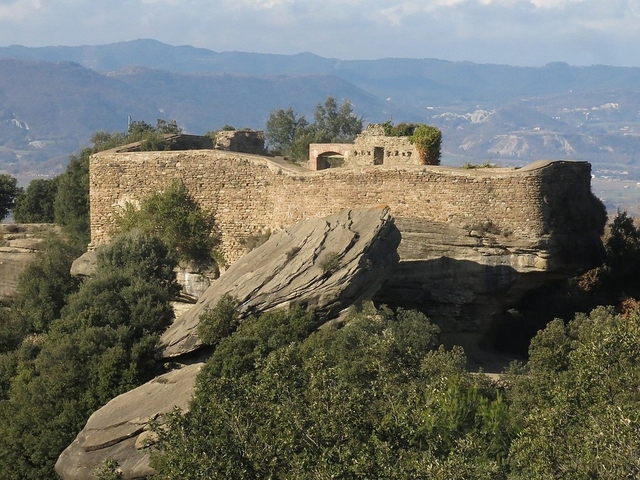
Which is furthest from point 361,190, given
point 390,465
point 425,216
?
point 390,465

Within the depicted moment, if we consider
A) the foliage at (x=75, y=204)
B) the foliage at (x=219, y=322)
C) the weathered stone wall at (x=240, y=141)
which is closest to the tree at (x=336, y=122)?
the weathered stone wall at (x=240, y=141)

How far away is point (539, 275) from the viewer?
2875cm

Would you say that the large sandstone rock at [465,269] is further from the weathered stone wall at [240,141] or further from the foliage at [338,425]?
the weathered stone wall at [240,141]

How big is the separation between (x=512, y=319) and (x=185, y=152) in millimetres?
10841

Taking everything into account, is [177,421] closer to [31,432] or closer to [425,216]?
[31,432]

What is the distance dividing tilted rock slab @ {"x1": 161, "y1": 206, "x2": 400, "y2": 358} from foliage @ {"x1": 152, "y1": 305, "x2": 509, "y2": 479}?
5487 mm

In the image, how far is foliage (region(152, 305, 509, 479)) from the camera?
15531 millimetres

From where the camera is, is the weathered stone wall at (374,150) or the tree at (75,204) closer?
the weathered stone wall at (374,150)

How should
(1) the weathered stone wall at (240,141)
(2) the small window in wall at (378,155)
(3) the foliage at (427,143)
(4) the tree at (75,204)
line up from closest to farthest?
(3) the foliage at (427,143) < (2) the small window in wall at (378,155) < (4) the tree at (75,204) < (1) the weathered stone wall at (240,141)

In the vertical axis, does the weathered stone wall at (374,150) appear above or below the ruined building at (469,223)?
above

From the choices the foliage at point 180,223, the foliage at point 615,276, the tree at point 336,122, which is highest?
the tree at point 336,122

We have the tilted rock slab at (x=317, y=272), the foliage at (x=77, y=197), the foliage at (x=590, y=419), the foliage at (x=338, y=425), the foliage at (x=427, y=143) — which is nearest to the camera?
the foliage at (x=590, y=419)

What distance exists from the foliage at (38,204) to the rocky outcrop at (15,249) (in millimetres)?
4623

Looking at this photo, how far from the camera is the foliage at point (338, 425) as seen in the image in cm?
1553
